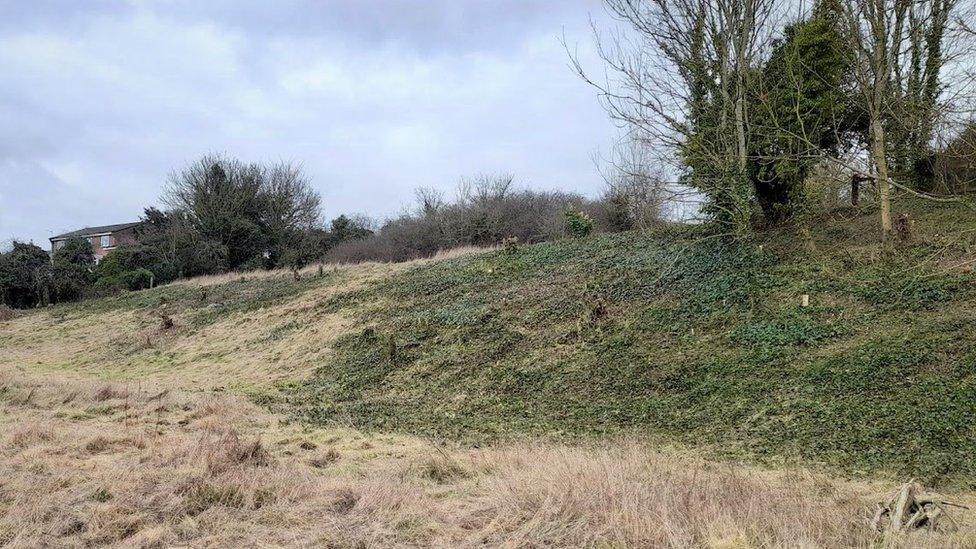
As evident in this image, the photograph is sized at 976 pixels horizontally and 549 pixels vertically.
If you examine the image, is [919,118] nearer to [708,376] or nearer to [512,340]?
Answer: [708,376]

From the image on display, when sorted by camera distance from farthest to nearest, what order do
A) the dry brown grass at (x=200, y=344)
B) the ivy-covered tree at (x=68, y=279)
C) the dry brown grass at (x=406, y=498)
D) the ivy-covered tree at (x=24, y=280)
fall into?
1. the ivy-covered tree at (x=68, y=279)
2. the ivy-covered tree at (x=24, y=280)
3. the dry brown grass at (x=200, y=344)
4. the dry brown grass at (x=406, y=498)

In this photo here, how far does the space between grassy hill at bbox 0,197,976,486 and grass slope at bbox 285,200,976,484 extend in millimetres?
37

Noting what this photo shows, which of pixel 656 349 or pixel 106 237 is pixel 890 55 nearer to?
pixel 656 349

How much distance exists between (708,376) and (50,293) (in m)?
32.6

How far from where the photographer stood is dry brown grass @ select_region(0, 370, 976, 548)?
3602 mm

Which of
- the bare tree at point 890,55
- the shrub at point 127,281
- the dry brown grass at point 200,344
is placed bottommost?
the dry brown grass at point 200,344

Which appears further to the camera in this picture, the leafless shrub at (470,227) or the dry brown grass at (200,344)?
the leafless shrub at (470,227)

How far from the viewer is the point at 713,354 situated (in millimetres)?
8898

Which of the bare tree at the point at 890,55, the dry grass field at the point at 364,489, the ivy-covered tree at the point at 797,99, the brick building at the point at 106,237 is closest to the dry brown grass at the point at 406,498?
the dry grass field at the point at 364,489

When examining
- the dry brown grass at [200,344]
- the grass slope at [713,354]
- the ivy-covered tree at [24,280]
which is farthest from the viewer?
the ivy-covered tree at [24,280]

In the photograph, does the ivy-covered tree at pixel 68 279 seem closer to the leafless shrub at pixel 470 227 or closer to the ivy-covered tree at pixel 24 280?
the ivy-covered tree at pixel 24 280

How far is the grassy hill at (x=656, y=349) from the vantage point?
254 inches

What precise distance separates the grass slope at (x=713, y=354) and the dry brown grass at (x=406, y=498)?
47.0 inches

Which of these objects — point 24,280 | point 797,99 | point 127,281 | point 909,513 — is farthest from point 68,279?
point 909,513
